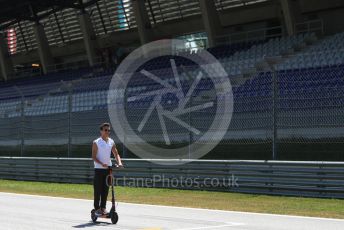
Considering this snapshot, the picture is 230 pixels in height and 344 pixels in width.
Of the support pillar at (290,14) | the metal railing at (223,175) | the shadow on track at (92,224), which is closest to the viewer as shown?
the shadow on track at (92,224)

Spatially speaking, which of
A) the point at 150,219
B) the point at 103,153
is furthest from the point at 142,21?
the point at 150,219

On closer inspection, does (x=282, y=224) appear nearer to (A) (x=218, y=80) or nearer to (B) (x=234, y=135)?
(B) (x=234, y=135)

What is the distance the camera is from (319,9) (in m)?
32.6

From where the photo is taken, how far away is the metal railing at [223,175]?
1378 centimetres

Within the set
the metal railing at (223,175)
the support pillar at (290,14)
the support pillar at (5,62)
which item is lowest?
the metal railing at (223,175)

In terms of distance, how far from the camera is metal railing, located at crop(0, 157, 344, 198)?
1378 cm

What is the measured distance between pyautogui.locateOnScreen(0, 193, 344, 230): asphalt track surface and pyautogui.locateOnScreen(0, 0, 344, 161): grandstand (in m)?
4.16

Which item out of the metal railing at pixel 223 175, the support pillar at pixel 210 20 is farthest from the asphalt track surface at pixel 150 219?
the support pillar at pixel 210 20

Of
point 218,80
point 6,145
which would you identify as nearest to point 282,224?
point 218,80

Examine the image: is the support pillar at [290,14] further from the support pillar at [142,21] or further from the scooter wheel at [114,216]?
the scooter wheel at [114,216]

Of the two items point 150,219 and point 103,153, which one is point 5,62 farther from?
point 150,219

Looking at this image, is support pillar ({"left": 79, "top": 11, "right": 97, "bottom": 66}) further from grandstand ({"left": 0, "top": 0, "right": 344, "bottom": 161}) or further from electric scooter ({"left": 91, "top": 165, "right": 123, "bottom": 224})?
electric scooter ({"left": 91, "top": 165, "right": 123, "bottom": 224})

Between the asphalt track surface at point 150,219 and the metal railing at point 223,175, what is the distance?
2740 millimetres

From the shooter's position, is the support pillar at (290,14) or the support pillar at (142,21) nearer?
the support pillar at (290,14)
